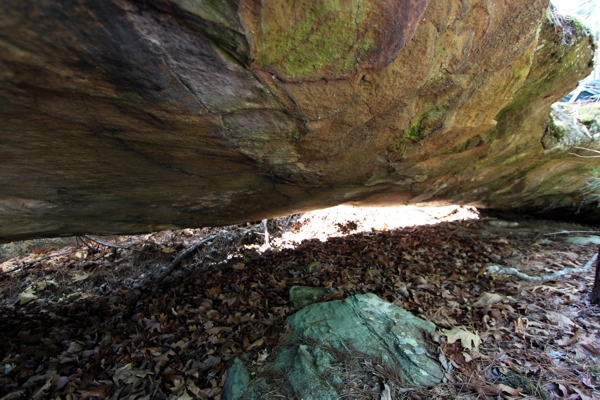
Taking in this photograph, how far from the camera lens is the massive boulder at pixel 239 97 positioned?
1.43m

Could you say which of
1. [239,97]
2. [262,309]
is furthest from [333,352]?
[239,97]

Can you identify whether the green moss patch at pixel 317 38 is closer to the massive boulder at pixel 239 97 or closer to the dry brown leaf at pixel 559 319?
the massive boulder at pixel 239 97

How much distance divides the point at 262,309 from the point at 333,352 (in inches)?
45.5

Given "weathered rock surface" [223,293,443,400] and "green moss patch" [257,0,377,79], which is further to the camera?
"weathered rock surface" [223,293,443,400]

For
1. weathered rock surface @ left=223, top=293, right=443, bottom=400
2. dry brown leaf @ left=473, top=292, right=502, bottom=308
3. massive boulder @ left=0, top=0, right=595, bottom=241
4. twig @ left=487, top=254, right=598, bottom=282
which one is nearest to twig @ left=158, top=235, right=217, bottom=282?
massive boulder @ left=0, top=0, right=595, bottom=241

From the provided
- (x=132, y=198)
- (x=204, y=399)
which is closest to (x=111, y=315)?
(x=132, y=198)

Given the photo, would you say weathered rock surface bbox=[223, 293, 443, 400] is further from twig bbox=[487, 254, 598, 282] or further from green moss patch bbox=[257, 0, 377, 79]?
green moss patch bbox=[257, 0, 377, 79]

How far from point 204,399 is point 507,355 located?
274cm

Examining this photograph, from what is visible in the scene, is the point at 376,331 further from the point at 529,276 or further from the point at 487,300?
the point at 529,276

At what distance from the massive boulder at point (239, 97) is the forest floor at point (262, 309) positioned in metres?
1.16

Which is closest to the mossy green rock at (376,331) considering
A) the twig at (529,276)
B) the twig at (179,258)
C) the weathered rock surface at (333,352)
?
the weathered rock surface at (333,352)

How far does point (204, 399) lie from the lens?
2.57 m

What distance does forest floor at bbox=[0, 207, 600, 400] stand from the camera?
268 cm

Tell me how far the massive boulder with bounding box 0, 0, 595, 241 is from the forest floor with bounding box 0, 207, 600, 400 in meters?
1.16
